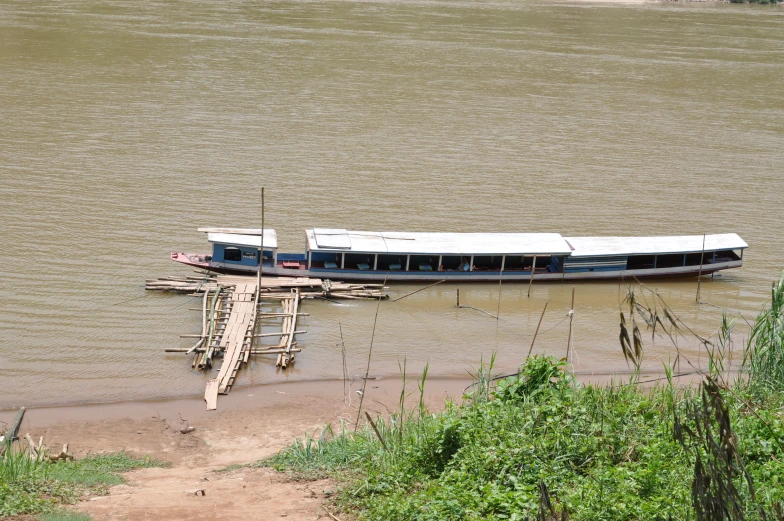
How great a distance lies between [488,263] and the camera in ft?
59.1

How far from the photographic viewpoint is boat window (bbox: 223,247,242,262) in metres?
17.2

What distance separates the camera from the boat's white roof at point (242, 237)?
1698 centimetres

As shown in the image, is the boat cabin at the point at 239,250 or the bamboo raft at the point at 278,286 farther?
the boat cabin at the point at 239,250

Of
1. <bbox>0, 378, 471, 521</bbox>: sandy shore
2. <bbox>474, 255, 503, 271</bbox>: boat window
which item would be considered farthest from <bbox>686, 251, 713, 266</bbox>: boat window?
<bbox>0, 378, 471, 521</bbox>: sandy shore

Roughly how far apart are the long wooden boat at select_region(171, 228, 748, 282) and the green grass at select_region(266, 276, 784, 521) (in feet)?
24.3

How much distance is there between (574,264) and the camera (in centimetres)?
1820

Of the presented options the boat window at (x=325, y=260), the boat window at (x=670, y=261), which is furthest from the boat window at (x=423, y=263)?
the boat window at (x=670, y=261)

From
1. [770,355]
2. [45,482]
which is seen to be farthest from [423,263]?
[45,482]

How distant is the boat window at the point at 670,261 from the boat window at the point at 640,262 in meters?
0.17

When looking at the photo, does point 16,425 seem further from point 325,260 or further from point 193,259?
point 325,260

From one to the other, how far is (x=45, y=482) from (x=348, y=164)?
16722 mm

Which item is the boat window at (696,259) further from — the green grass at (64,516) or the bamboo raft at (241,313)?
the green grass at (64,516)

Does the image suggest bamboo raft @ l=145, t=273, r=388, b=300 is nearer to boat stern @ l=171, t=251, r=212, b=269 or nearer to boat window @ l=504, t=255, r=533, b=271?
boat stern @ l=171, t=251, r=212, b=269

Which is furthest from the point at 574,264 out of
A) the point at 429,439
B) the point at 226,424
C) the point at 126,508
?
the point at 126,508
